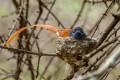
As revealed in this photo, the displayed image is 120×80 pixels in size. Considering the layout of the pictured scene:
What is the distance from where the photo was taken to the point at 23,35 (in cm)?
350

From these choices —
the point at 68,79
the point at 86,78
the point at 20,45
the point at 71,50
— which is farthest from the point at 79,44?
the point at 86,78

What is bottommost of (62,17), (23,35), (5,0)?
(23,35)

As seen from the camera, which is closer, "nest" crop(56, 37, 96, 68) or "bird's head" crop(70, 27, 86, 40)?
"nest" crop(56, 37, 96, 68)

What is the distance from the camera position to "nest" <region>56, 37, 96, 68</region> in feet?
9.02

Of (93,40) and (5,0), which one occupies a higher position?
(5,0)

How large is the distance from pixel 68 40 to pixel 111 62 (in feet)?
6.89

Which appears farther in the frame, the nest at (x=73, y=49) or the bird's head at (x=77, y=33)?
the bird's head at (x=77, y=33)

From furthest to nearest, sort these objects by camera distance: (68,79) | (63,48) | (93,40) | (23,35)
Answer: (23,35)
(63,48)
(93,40)
(68,79)

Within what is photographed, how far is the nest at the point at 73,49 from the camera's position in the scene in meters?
2.75

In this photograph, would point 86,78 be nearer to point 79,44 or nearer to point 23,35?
point 79,44

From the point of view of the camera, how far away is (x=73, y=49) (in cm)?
305

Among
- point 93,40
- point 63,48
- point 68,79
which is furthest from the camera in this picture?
point 63,48

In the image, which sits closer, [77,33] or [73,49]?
[77,33]

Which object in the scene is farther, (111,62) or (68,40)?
(68,40)
